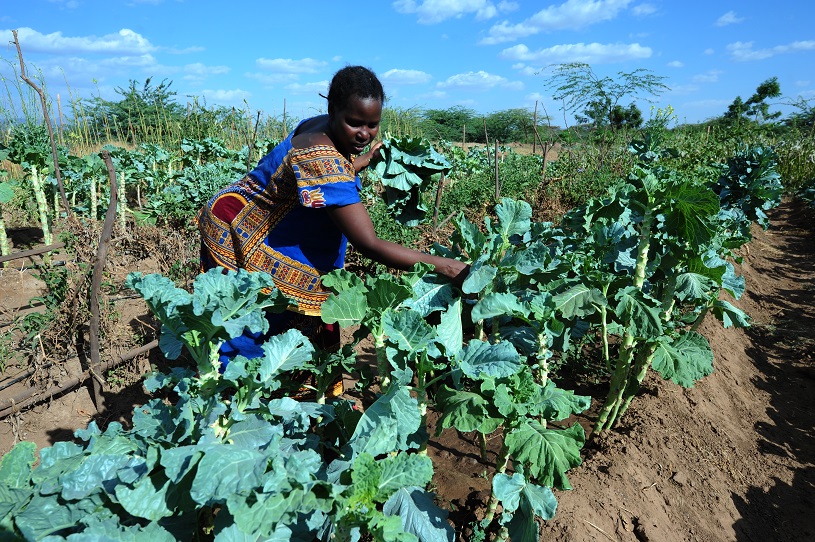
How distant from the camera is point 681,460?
280 centimetres

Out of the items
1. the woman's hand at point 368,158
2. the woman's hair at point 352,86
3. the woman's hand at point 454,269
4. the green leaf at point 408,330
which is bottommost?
the green leaf at point 408,330

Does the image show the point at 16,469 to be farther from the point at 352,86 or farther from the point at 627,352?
the point at 627,352

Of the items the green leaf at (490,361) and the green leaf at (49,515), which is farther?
the green leaf at (490,361)

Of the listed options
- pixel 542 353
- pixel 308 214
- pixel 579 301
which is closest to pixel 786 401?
pixel 579 301

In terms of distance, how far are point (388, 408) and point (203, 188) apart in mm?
5308

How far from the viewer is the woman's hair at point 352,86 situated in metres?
1.91

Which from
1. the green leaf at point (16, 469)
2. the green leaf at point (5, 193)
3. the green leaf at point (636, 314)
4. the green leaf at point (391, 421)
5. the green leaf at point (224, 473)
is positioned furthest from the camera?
the green leaf at point (5, 193)

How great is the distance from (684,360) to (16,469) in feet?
8.49

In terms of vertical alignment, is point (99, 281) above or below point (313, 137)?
below

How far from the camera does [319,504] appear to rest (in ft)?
4.45

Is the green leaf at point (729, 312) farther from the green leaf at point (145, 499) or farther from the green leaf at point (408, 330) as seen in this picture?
the green leaf at point (145, 499)

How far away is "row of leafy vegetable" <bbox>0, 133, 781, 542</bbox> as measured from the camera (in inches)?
53.2

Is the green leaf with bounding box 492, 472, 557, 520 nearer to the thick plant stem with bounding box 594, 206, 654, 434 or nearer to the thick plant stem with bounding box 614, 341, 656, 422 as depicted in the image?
the thick plant stem with bounding box 594, 206, 654, 434

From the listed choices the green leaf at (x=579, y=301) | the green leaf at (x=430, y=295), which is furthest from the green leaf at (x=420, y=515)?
the green leaf at (x=579, y=301)
